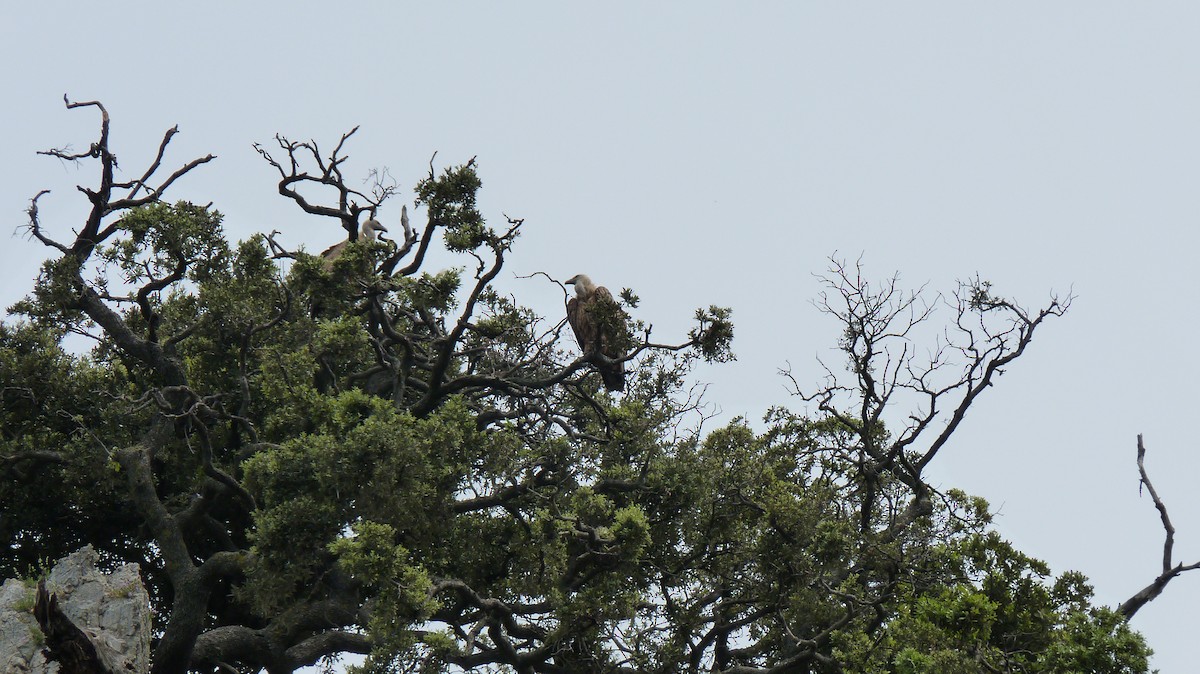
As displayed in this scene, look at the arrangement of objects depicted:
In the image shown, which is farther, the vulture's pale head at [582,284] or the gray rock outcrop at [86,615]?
the vulture's pale head at [582,284]

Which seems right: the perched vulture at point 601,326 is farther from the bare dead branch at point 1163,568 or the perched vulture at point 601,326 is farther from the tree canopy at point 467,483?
the bare dead branch at point 1163,568

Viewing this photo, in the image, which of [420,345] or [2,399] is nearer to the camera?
[420,345]

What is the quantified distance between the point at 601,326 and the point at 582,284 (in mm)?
4926

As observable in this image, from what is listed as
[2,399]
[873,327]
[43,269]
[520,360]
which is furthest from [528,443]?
[2,399]

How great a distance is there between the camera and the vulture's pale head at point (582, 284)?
18641mm

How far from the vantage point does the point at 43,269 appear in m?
15.8

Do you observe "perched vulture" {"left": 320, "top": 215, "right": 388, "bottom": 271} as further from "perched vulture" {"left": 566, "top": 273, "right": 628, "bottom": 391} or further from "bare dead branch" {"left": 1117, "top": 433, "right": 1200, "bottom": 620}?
"bare dead branch" {"left": 1117, "top": 433, "right": 1200, "bottom": 620}

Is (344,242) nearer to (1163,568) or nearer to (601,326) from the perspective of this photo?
(601,326)

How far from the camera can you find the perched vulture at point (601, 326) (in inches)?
546

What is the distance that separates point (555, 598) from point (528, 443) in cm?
330

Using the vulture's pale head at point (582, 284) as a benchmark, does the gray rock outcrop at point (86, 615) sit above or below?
below

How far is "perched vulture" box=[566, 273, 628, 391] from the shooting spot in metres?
13.9

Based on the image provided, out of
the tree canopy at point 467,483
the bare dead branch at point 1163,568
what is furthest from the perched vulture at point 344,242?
the bare dead branch at point 1163,568

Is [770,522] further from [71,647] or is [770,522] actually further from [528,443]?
[71,647]
